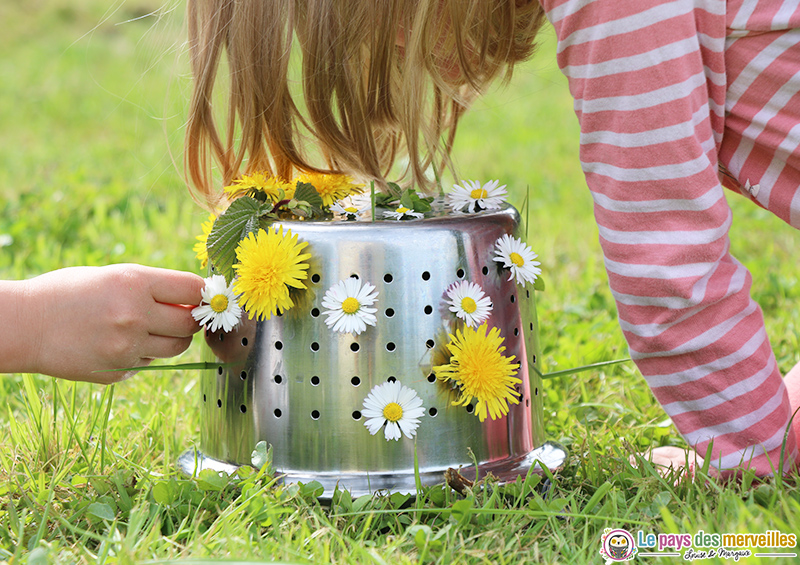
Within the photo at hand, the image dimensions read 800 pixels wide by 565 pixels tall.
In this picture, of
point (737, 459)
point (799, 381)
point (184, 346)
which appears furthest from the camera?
point (799, 381)

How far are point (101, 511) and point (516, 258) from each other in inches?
24.1

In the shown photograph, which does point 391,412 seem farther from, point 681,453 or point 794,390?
point 794,390

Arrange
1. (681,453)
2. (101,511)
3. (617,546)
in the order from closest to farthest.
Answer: (617,546)
(101,511)
(681,453)

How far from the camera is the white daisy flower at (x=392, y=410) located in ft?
3.26

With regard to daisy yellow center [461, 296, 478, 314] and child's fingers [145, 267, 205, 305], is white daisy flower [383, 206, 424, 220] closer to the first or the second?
daisy yellow center [461, 296, 478, 314]

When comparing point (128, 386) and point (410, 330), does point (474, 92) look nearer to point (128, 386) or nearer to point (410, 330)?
point (410, 330)

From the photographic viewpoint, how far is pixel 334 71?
1.16m

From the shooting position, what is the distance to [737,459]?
1045mm

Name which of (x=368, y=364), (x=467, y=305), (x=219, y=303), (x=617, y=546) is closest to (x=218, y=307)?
(x=219, y=303)

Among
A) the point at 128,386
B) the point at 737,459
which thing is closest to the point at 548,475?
the point at 737,459

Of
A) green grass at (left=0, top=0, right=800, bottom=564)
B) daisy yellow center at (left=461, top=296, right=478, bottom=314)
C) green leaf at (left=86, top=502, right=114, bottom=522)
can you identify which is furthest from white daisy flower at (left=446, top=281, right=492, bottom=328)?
green leaf at (left=86, top=502, right=114, bottom=522)

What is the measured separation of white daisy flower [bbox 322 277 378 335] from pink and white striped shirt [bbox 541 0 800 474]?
313mm

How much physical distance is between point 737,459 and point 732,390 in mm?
91

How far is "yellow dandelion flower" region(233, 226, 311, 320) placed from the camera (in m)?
1.00
